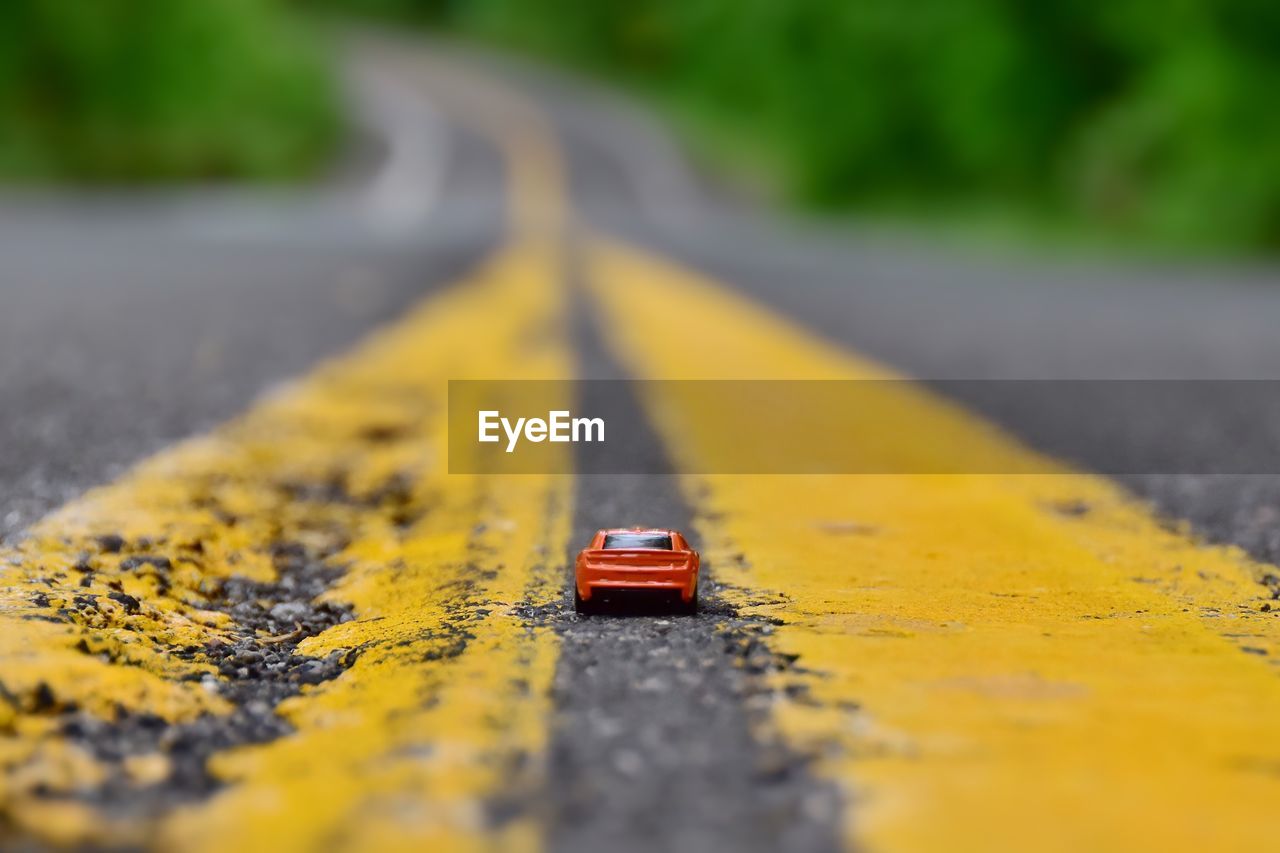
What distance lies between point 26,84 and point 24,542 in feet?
107

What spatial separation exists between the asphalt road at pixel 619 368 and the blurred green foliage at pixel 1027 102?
3096 millimetres

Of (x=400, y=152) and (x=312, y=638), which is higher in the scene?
(x=400, y=152)

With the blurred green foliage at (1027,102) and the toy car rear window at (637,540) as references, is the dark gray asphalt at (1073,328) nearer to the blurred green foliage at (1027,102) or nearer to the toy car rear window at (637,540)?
the toy car rear window at (637,540)

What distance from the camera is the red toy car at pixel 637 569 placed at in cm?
240

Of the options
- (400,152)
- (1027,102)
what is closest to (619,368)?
(1027,102)

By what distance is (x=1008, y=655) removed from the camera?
7.47ft

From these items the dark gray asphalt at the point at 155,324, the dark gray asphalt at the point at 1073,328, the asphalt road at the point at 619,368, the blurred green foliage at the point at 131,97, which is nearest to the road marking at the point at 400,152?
the blurred green foliage at the point at 131,97

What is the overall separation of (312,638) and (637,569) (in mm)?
581

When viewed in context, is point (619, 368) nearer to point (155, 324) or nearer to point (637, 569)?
point (155, 324)

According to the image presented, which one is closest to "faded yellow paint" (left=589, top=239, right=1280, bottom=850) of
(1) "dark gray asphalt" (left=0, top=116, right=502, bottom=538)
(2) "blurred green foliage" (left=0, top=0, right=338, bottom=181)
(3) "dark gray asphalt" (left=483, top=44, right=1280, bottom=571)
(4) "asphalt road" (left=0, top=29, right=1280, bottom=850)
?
(4) "asphalt road" (left=0, top=29, right=1280, bottom=850)

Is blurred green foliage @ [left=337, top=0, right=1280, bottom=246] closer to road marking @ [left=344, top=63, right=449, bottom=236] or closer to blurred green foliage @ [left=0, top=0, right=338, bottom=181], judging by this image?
road marking @ [left=344, top=63, right=449, bottom=236]

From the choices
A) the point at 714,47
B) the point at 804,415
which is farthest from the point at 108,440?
the point at 714,47

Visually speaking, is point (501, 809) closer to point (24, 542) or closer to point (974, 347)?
point (24, 542)

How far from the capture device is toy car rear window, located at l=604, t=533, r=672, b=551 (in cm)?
249
